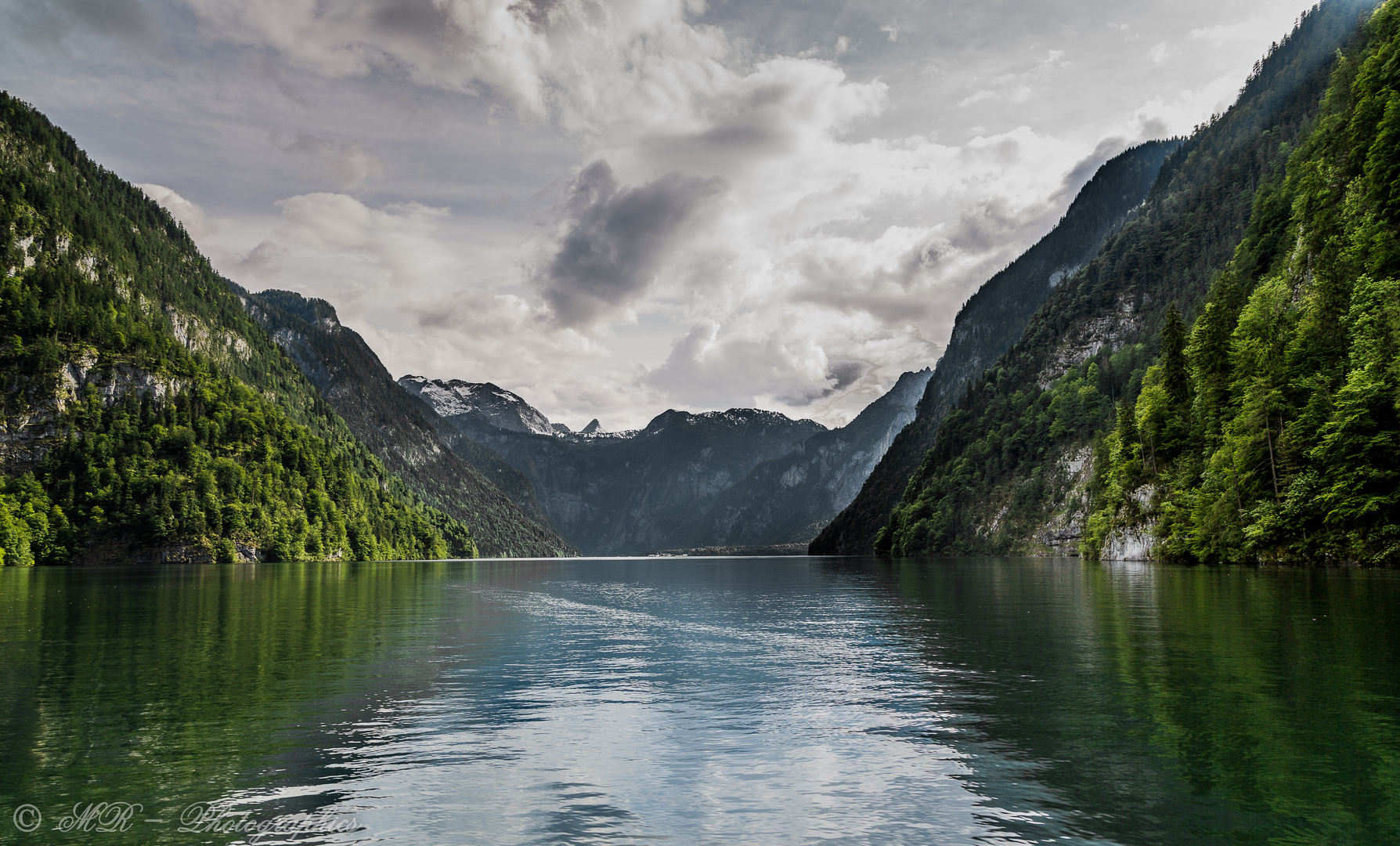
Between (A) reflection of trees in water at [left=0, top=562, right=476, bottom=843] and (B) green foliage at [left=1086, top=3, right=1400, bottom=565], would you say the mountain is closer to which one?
(B) green foliage at [left=1086, top=3, right=1400, bottom=565]

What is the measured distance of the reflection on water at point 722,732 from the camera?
11359 millimetres

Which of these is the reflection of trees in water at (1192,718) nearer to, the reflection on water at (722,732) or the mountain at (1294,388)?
the reflection on water at (722,732)

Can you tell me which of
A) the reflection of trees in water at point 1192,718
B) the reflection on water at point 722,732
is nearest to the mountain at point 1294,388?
the reflection of trees in water at point 1192,718

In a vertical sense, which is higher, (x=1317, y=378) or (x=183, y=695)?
(x=1317, y=378)

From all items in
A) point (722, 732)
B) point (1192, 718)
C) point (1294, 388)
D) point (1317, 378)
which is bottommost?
point (722, 732)

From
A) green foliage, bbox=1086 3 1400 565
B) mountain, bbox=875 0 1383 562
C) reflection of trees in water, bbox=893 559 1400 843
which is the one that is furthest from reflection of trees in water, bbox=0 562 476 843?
mountain, bbox=875 0 1383 562

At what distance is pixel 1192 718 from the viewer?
16703mm

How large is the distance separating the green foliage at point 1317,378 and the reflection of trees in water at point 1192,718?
3392 centimetres

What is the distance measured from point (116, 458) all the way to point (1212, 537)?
227 meters

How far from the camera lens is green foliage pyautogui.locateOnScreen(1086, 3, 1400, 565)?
64312 mm

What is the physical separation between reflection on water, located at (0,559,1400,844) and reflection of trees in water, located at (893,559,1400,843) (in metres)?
0.08

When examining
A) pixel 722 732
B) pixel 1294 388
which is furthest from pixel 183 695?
pixel 1294 388

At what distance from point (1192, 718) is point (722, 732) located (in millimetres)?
10108

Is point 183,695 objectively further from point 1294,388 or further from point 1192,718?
point 1294,388
